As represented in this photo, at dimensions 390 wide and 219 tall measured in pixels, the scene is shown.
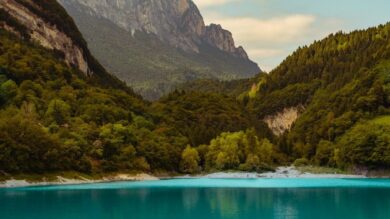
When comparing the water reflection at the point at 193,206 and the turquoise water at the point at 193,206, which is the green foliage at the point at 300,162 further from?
the water reflection at the point at 193,206

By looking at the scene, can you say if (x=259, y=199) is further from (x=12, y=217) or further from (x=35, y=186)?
(x=35, y=186)

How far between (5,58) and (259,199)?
113 metres

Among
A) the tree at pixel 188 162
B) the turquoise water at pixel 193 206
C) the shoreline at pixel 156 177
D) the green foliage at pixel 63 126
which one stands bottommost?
the turquoise water at pixel 193 206

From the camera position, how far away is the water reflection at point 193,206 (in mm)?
59531

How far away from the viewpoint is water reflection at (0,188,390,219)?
5953 centimetres

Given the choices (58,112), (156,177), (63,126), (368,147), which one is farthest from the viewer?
(368,147)

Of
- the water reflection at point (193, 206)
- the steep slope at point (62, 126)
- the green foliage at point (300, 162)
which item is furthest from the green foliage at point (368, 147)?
the water reflection at point (193, 206)

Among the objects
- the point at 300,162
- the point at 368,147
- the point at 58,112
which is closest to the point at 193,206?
the point at 58,112

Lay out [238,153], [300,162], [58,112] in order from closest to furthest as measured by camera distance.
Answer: [58,112] → [238,153] → [300,162]

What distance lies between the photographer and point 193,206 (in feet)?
228

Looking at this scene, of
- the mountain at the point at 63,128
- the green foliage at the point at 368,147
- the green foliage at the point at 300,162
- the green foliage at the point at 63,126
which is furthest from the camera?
the green foliage at the point at 300,162

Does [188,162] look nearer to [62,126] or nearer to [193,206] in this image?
[62,126]

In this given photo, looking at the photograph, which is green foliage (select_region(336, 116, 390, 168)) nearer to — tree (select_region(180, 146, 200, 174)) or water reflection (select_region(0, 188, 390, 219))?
tree (select_region(180, 146, 200, 174))

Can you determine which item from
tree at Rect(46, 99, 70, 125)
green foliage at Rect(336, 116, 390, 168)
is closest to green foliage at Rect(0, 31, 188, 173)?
tree at Rect(46, 99, 70, 125)
